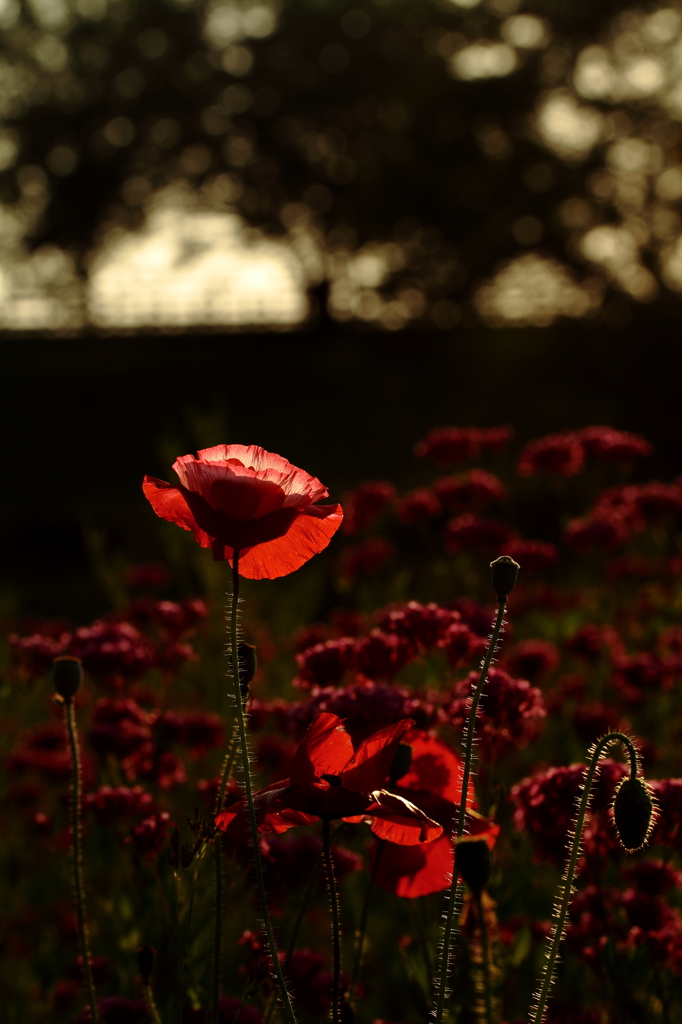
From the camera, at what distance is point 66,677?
1.10 meters

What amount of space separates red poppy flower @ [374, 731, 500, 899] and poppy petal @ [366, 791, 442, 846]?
0.18 m

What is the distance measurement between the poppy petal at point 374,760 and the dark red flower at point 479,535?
1.94m

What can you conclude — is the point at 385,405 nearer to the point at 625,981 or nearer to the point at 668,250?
the point at 668,250

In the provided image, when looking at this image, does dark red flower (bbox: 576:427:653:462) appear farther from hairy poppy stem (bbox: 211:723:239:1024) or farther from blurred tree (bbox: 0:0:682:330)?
blurred tree (bbox: 0:0:682:330)

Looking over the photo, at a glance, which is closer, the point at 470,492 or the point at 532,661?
the point at 532,661

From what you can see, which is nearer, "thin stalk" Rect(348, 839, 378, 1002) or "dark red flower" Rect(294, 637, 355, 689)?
"thin stalk" Rect(348, 839, 378, 1002)


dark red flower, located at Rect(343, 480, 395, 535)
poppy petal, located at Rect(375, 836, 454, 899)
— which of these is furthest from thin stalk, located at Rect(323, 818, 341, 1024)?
dark red flower, located at Rect(343, 480, 395, 535)

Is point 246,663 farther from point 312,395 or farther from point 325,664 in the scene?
point 312,395

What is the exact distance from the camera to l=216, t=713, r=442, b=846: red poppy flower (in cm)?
88

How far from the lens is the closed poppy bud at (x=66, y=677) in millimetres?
1094

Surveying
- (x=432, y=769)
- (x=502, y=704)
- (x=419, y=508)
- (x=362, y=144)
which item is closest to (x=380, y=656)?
(x=502, y=704)

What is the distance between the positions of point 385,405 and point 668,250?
35.1 ft

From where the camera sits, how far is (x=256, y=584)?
4734 millimetres

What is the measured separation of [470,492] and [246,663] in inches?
80.9
